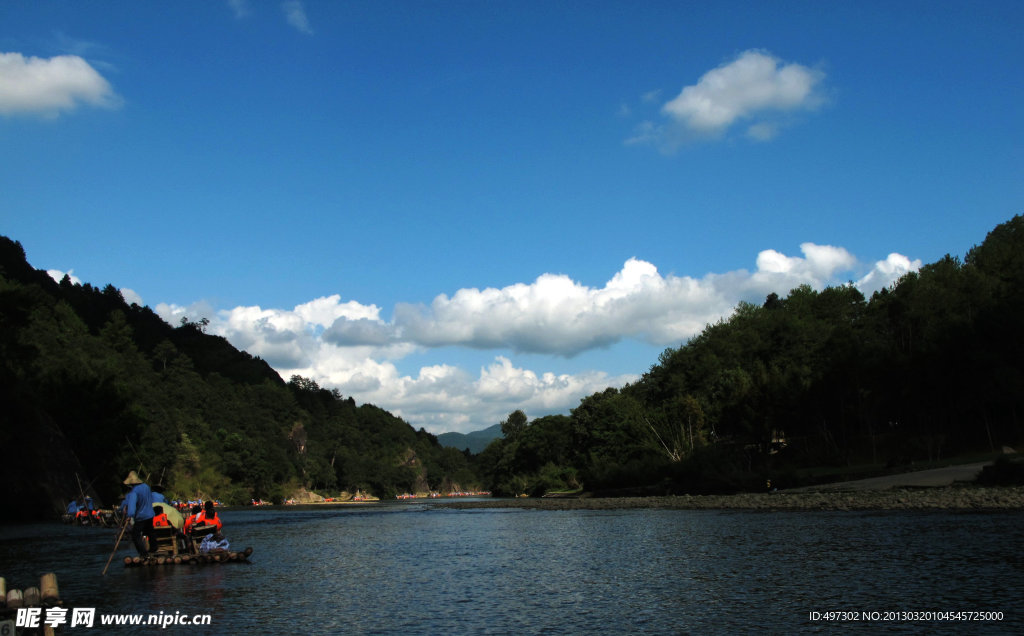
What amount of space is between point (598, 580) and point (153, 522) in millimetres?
17790

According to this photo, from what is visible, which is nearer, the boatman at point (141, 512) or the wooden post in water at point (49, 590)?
the wooden post in water at point (49, 590)

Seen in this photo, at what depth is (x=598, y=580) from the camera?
24.1 metres

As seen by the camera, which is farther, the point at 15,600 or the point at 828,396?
the point at 828,396

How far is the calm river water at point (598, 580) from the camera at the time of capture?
1736 cm

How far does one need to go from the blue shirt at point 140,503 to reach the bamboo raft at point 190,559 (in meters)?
1.62

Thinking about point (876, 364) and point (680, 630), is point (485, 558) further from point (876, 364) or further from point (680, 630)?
point (876, 364)

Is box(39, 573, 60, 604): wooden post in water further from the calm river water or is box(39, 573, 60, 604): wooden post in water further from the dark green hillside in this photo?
the dark green hillside

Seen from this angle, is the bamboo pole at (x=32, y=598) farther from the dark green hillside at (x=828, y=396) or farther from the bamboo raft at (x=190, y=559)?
the dark green hillside at (x=828, y=396)

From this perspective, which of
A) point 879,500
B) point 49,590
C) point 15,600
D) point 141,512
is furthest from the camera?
point 879,500

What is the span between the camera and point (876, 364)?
251ft

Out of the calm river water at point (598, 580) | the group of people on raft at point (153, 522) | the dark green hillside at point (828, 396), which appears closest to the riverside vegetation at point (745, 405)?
the dark green hillside at point (828, 396)

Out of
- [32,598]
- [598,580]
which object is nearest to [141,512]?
[32,598]

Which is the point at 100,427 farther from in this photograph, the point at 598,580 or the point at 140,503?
the point at 598,580

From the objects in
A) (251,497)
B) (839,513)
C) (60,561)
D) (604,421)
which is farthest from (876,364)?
(251,497)
